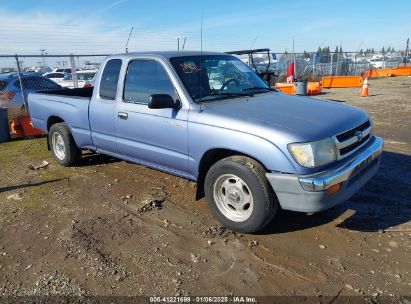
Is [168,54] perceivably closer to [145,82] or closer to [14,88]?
[145,82]

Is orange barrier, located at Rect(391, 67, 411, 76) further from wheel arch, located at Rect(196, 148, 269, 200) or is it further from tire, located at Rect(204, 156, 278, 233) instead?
tire, located at Rect(204, 156, 278, 233)

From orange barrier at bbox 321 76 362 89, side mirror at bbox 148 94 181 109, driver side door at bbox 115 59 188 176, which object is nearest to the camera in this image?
side mirror at bbox 148 94 181 109

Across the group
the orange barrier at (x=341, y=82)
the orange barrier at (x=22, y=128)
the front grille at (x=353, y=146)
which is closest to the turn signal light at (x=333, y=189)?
the front grille at (x=353, y=146)

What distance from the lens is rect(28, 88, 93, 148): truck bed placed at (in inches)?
231

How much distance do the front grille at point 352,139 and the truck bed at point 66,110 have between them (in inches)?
146

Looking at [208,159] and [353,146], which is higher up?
[353,146]

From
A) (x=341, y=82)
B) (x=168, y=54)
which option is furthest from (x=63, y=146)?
(x=341, y=82)

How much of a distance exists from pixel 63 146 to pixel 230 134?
387 cm

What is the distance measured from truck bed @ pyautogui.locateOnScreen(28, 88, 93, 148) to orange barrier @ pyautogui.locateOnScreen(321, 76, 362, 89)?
1580 cm

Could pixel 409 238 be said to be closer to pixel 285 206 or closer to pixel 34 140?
pixel 285 206

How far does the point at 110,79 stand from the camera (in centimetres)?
536

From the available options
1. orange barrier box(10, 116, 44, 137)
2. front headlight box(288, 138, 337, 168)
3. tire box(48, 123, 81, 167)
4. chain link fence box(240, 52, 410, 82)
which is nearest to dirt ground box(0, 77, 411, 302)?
tire box(48, 123, 81, 167)

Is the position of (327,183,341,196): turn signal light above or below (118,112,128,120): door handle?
below

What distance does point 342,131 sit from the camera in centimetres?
375
